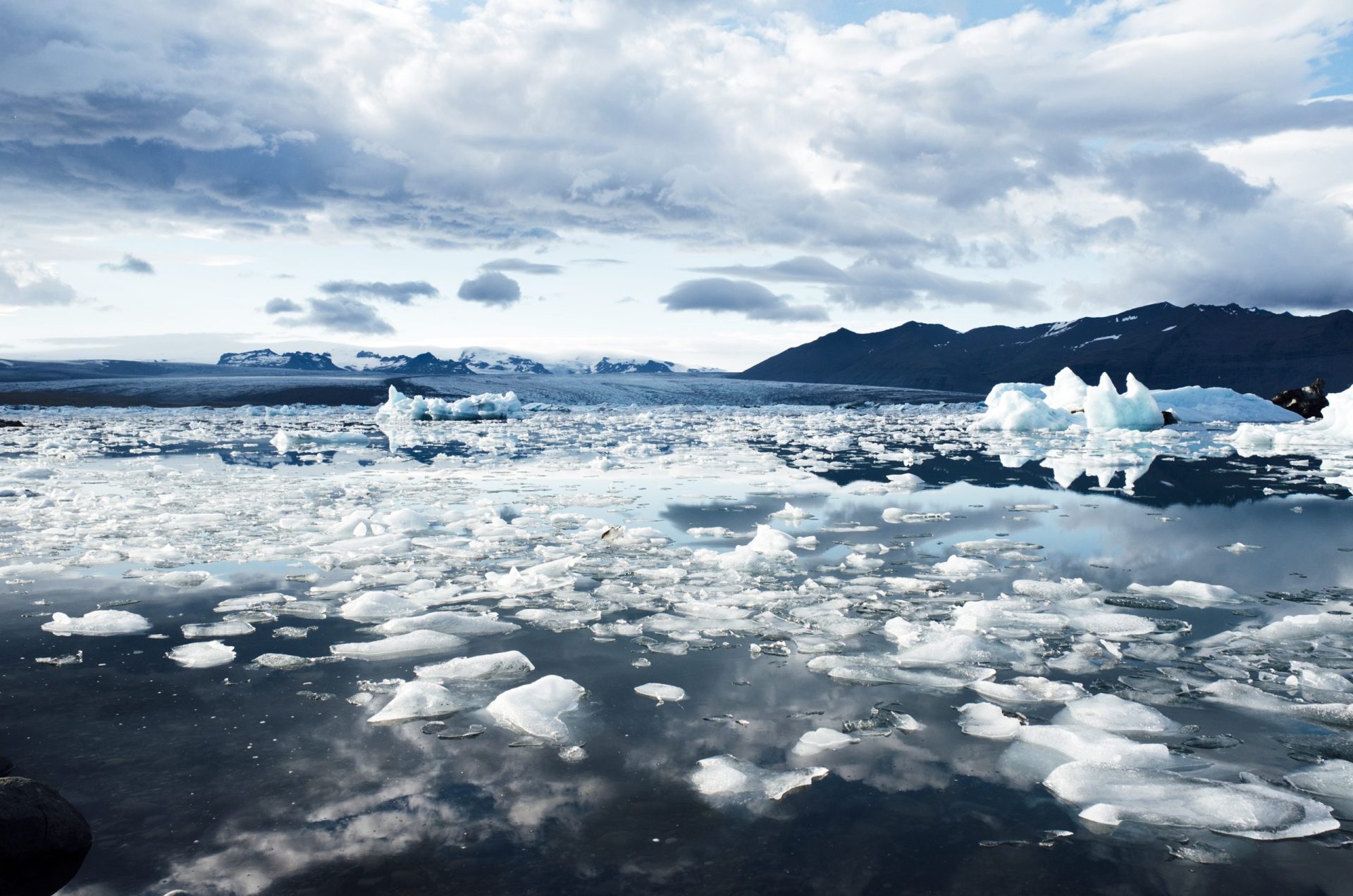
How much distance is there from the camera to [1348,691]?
4.18m

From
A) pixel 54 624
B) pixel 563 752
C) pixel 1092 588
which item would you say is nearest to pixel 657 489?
pixel 1092 588

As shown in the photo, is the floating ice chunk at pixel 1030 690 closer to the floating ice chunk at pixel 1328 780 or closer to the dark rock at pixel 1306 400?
the floating ice chunk at pixel 1328 780

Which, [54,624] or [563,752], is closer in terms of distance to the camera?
[563,752]

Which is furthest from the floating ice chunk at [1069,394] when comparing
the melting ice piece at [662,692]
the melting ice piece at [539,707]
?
the melting ice piece at [539,707]

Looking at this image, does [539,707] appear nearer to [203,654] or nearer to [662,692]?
[662,692]

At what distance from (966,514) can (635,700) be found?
7.10 metres

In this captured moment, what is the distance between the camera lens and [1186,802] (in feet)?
10.00

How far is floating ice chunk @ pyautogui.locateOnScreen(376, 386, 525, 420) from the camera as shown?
147 feet

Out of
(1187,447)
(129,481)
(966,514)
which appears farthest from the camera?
(1187,447)

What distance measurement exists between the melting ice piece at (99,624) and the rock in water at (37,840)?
2.63 meters

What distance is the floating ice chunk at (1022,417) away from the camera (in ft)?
103

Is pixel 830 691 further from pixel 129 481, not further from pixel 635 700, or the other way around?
pixel 129 481

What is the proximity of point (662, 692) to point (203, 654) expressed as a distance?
8.34 ft

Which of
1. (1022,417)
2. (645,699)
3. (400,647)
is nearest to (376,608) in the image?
(400,647)
